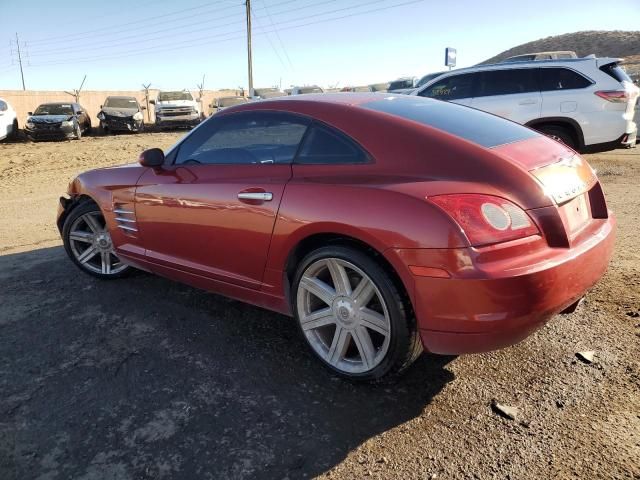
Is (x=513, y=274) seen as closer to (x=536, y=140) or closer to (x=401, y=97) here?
(x=536, y=140)

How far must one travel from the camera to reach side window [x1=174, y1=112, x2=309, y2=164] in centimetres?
313

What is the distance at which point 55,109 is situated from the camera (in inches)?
782

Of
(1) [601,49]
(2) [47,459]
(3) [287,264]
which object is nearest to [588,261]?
(3) [287,264]

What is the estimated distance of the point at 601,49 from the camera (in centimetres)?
7719

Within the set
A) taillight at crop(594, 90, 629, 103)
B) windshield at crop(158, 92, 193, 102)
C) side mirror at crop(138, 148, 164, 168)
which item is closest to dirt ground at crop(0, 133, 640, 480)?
side mirror at crop(138, 148, 164, 168)

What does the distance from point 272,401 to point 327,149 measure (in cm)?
140

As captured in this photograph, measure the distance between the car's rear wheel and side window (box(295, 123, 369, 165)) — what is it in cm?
228

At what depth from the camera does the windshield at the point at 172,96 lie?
75.0 feet

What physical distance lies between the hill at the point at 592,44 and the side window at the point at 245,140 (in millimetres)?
79838

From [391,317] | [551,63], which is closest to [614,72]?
[551,63]

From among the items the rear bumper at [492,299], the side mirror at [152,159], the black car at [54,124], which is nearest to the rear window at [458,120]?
the rear bumper at [492,299]

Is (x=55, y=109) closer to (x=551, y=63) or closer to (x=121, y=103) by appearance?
(x=121, y=103)

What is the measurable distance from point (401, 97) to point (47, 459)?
2878mm

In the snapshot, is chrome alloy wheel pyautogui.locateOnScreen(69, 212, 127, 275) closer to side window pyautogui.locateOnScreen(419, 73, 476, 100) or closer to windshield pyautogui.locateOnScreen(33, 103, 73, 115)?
side window pyautogui.locateOnScreen(419, 73, 476, 100)
